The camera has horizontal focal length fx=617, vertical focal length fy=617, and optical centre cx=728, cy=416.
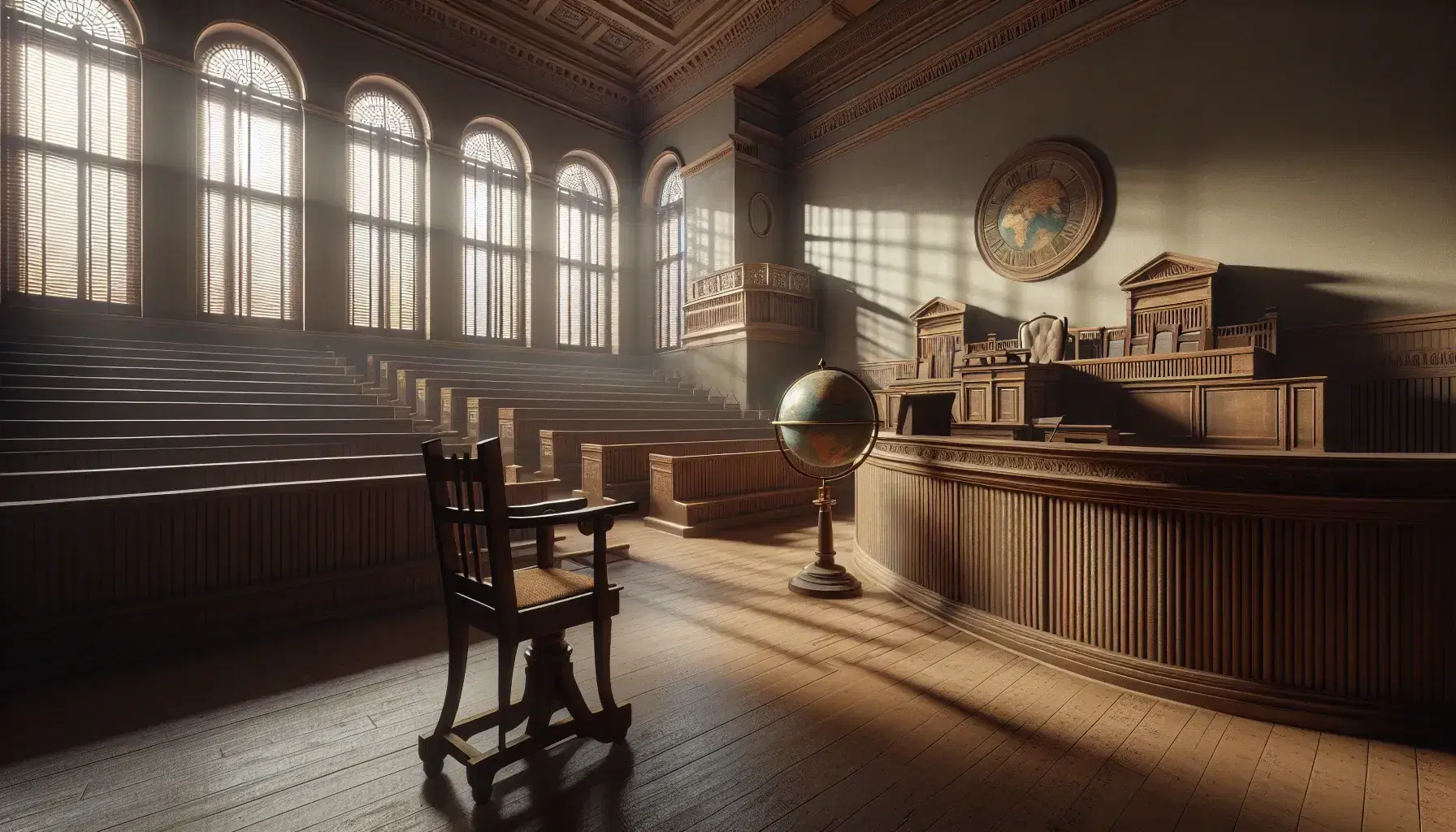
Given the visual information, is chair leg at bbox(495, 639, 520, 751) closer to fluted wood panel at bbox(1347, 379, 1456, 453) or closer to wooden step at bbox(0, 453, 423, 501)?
wooden step at bbox(0, 453, 423, 501)

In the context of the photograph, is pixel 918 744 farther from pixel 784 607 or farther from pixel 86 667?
pixel 86 667

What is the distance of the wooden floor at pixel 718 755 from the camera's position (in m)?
1.84

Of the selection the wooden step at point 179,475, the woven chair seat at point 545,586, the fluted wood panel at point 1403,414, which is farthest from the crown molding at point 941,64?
the woven chair seat at point 545,586

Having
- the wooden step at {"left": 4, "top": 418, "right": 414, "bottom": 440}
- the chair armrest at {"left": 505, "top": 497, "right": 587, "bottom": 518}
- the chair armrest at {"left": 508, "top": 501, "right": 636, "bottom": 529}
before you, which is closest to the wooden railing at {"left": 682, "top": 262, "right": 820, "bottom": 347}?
the wooden step at {"left": 4, "top": 418, "right": 414, "bottom": 440}

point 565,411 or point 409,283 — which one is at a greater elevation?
point 409,283

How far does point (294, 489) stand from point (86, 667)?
3.56 feet

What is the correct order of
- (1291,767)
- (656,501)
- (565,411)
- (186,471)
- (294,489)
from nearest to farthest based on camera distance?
(1291,767)
(294,489)
(186,471)
(656,501)
(565,411)

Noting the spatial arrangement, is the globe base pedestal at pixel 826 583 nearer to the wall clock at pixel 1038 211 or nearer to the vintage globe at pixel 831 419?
the vintage globe at pixel 831 419

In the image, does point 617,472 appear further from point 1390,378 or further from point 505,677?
point 1390,378

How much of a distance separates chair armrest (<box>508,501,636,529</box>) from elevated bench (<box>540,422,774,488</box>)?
4851 millimetres

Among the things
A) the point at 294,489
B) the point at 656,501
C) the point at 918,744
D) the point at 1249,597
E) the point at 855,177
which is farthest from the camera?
the point at 855,177

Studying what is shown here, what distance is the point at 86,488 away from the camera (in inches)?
145

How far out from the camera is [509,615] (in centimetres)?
190

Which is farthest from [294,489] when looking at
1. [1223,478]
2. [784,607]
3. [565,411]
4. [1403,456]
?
[565,411]
